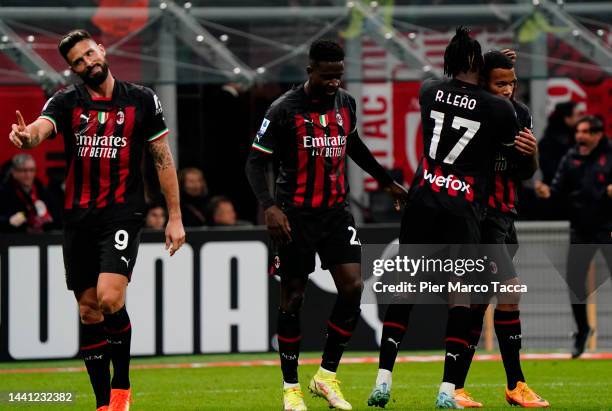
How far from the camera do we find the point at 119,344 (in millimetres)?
8578

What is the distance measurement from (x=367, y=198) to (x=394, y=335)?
792cm

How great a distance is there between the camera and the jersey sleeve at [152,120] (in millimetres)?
8781

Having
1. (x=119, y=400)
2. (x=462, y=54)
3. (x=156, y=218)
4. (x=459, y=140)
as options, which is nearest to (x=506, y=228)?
(x=459, y=140)

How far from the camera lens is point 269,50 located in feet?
52.6

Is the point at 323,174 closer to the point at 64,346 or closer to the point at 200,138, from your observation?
the point at 64,346

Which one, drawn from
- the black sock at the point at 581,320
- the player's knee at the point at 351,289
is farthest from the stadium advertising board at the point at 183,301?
the player's knee at the point at 351,289

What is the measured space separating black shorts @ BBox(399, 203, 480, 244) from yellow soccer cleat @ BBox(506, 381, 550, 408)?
1073mm

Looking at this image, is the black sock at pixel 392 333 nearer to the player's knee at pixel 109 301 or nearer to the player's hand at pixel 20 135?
the player's knee at pixel 109 301

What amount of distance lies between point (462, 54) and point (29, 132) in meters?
2.70

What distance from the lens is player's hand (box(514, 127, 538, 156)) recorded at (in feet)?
29.6

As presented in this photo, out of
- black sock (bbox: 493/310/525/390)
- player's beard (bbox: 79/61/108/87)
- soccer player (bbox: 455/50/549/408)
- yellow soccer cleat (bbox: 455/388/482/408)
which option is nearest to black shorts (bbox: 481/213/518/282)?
soccer player (bbox: 455/50/549/408)

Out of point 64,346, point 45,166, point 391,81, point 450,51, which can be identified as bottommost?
point 64,346

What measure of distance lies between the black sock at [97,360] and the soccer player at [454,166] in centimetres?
164

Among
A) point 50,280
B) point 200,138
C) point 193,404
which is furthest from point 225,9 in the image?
point 193,404
